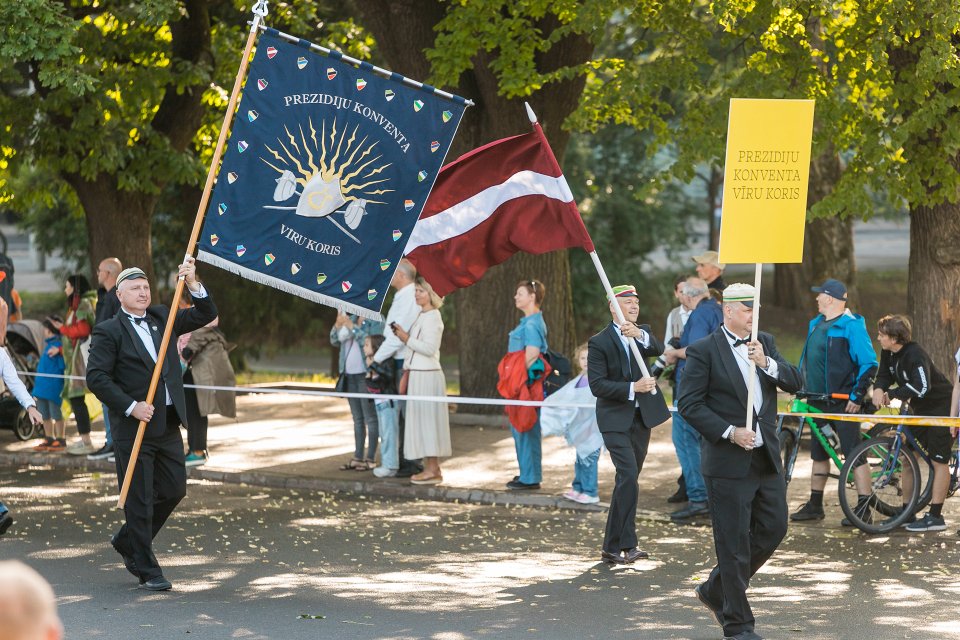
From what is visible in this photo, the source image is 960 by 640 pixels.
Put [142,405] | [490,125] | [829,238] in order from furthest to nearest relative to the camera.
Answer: [829,238] < [490,125] < [142,405]

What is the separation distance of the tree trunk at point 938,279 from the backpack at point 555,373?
11.6ft

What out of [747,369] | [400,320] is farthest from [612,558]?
[400,320]

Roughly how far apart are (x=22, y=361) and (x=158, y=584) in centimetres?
797

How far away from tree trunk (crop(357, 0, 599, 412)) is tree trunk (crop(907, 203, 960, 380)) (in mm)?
4908

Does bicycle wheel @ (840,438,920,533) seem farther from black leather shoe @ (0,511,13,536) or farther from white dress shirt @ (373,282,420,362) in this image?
black leather shoe @ (0,511,13,536)

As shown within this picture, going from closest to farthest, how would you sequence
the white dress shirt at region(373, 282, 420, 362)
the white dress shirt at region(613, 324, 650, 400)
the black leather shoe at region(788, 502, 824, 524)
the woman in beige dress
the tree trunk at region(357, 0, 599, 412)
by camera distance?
the white dress shirt at region(613, 324, 650, 400) → the black leather shoe at region(788, 502, 824, 524) → the woman in beige dress → the white dress shirt at region(373, 282, 420, 362) → the tree trunk at region(357, 0, 599, 412)

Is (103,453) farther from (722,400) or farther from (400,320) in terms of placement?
(722,400)

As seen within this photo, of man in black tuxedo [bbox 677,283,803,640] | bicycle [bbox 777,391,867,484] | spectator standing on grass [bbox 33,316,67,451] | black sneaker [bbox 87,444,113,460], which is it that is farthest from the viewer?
spectator standing on grass [bbox 33,316,67,451]

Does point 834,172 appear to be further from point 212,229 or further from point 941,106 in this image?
point 212,229

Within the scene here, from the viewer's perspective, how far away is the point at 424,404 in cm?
1289

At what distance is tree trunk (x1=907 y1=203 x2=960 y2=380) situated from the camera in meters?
12.8

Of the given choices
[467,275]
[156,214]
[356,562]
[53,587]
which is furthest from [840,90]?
[156,214]

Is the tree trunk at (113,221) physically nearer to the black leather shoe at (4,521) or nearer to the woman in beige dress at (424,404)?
the woman in beige dress at (424,404)

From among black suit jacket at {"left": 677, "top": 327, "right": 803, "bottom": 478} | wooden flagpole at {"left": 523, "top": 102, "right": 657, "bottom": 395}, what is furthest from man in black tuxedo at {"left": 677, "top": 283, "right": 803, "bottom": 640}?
wooden flagpole at {"left": 523, "top": 102, "right": 657, "bottom": 395}
